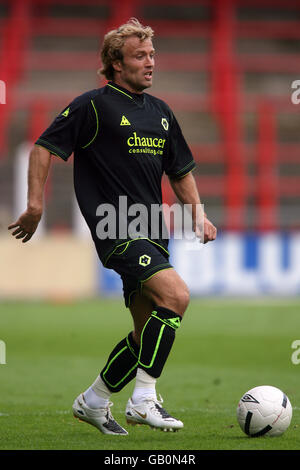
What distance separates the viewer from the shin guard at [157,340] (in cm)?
490

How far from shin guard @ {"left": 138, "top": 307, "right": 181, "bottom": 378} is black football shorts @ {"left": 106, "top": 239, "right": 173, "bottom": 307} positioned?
0.22 m

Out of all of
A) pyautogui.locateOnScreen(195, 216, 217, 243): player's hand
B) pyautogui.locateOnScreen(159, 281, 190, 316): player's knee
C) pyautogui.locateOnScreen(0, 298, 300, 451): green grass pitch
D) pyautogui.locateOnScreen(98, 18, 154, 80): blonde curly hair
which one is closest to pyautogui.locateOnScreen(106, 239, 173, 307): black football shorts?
pyautogui.locateOnScreen(159, 281, 190, 316): player's knee

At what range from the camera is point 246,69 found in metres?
25.0

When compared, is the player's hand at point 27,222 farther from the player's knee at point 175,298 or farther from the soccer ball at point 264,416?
the soccer ball at point 264,416

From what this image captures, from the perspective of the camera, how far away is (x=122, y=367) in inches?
211

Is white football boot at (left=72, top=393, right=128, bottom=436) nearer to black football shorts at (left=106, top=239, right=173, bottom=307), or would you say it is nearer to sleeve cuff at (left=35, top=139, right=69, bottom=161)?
black football shorts at (left=106, top=239, right=173, bottom=307)

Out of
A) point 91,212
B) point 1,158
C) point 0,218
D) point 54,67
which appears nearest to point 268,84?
point 54,67

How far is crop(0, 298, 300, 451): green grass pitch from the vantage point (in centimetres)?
505

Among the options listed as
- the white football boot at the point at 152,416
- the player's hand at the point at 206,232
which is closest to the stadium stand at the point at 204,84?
the player's hand at the point at 206,232

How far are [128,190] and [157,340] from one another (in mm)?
877

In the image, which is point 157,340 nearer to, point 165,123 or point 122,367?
point 122,367

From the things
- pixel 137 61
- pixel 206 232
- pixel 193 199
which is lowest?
pixel 206 232

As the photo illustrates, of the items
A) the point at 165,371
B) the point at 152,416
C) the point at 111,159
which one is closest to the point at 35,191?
the point at 111,159

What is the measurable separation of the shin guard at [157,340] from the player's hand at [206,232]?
68cm
